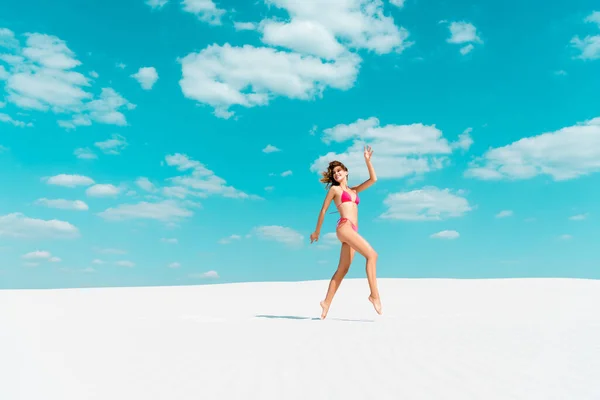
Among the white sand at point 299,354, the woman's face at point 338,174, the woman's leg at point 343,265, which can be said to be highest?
the woman's face at point 338,174

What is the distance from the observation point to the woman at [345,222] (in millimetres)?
8141

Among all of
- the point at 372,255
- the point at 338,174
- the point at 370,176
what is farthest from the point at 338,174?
the point at 372,255

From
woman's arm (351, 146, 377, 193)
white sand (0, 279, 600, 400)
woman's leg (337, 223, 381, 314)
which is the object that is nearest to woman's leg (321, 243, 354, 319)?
woman's leg (337, 223, 381, 314)

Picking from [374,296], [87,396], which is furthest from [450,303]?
[87,396]

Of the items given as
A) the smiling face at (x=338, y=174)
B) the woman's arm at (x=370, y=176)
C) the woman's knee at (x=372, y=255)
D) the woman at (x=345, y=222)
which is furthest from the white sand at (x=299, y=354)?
the smiling face at (x=338, y=174)

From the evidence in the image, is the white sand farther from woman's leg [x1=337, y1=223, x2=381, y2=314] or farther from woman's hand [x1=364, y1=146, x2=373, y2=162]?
woman's hand [x1=364, y1=146, x2=373, y2=162]

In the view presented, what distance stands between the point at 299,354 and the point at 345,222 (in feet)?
11.6

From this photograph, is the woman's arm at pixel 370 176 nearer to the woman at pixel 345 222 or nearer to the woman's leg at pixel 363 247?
the woman at pixel 345 222

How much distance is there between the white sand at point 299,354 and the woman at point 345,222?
639 millimetres

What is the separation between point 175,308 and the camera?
35.2ft

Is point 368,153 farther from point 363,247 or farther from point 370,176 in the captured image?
point 363,247

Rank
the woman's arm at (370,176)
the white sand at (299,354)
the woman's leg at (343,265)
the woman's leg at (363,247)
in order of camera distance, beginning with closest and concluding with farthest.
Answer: the white sand at (299,354)
the woman's leg at (363,247)
the woman's leg at (343,265)
the woman's arm at (370,176)

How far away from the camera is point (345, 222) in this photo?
326 inches

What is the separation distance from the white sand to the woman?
639 mm
